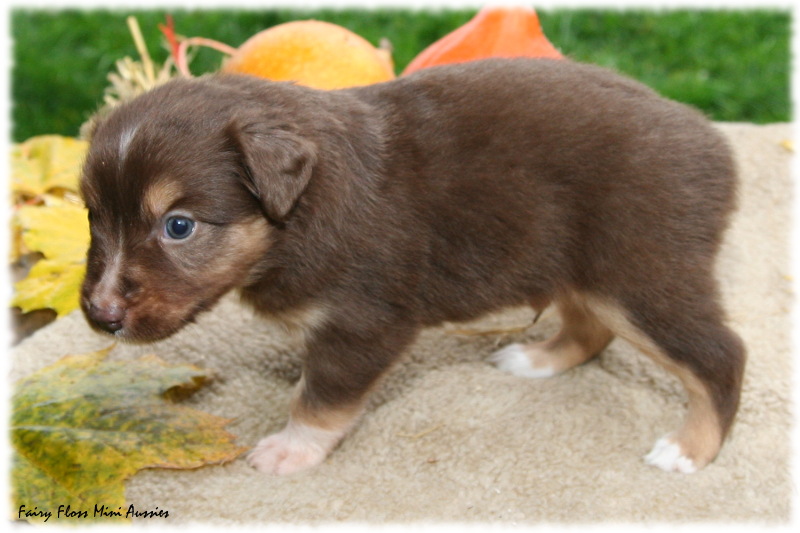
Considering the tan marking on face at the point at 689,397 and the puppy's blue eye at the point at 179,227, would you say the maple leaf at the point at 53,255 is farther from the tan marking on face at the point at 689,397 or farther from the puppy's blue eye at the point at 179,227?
the tan marking on face at the point at 689,397

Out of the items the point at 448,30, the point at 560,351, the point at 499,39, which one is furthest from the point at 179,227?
the point at 448,30

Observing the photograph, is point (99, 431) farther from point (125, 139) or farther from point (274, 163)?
point (274, 163)

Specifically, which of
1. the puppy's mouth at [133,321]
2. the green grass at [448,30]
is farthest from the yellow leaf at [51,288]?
the green grass at [448,30]

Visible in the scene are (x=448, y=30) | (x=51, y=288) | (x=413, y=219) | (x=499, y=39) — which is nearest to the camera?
(x=413, y=219)

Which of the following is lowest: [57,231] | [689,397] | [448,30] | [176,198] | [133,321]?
[448,30]

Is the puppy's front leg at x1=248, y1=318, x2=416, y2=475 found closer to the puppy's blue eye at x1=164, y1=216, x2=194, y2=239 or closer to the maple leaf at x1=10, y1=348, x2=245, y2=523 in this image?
the maple leaf at x1=10, y1=348, x2=245, y2=523

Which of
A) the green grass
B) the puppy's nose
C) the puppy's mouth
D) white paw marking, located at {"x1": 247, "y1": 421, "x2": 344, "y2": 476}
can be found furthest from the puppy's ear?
the green grass

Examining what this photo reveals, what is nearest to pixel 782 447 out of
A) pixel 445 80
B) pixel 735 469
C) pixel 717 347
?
pixel 735 469
